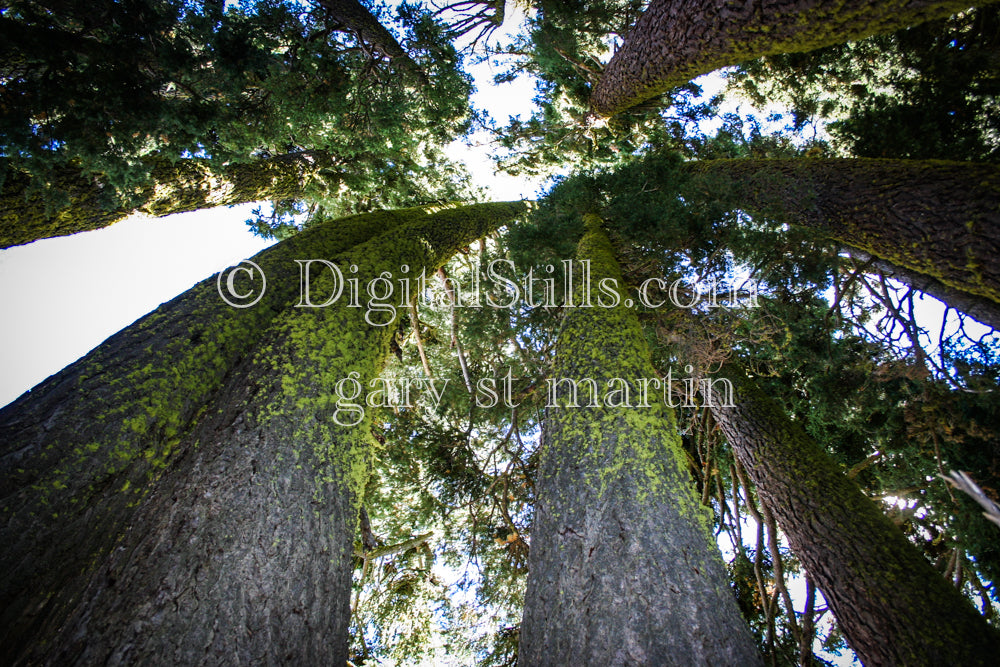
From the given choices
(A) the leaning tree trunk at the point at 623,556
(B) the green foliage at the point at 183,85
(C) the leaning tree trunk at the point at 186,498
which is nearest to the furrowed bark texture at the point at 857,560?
(A) the leaning tree trunk at the point at 623,556

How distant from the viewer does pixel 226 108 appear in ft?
15.0

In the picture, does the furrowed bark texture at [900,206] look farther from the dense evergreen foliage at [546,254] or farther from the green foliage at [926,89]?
the green foliage at [926,89]

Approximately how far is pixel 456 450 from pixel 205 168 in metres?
5.03

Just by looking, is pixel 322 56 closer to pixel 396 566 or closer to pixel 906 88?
pixel 396 566

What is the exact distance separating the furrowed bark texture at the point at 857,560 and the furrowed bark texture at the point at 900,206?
2.08 m

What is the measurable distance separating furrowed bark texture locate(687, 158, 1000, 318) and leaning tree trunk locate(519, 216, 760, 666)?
249cm

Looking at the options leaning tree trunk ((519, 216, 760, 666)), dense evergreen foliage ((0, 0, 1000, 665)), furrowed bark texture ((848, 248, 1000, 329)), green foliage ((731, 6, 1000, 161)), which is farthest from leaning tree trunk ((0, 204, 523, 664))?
green foliage ((731, 6, 1000, 161))

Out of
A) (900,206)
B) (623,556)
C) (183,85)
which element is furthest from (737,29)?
(183,85)

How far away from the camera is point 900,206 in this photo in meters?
3.36

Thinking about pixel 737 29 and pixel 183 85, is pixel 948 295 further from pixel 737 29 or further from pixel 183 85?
pixel 183 85

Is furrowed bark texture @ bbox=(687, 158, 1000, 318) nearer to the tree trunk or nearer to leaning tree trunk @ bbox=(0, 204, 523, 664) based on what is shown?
leaning tree trunk @ bbox=(0, 204, 523, 664)

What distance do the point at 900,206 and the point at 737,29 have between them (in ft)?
6.60

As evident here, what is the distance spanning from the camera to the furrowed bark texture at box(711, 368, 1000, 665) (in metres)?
2.93

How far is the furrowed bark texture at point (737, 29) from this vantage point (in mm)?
2566
